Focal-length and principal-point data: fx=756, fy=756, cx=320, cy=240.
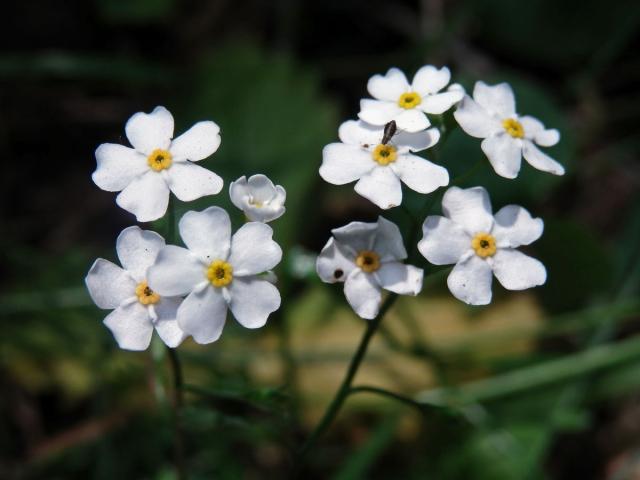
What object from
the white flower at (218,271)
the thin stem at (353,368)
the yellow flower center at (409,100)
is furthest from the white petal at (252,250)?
the yellow flower center at (409,100)

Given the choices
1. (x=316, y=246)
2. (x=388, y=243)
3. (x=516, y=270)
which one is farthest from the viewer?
(x=316, y=246)

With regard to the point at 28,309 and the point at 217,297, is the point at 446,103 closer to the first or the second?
the point at 217,297

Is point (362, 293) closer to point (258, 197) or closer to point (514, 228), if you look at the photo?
Answer: point (258, 197)

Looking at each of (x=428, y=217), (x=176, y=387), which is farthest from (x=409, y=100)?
(x=176, y=387)

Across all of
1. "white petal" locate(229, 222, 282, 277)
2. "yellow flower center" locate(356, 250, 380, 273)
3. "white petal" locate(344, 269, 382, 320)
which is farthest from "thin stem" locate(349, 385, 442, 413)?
"white petal" locate(229, 222, 282, 277)

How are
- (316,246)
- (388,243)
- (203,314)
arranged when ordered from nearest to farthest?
(203,314) → (388,243) → (316,246)

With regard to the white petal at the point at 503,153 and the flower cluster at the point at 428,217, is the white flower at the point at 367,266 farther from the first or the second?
the white petal at the point at 503,153

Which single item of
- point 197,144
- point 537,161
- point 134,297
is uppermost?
point 537,161
